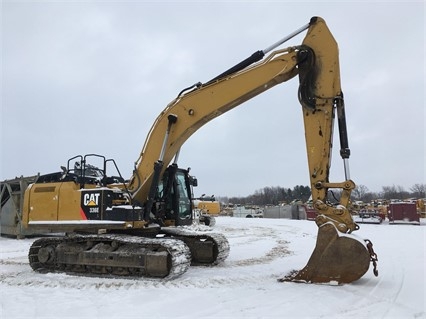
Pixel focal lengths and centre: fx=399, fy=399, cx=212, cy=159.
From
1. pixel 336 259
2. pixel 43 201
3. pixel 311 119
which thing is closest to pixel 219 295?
pixel 336 259

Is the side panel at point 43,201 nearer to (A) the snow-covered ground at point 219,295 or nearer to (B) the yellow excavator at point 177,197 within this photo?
(B) the yellow excavator at point 177,197

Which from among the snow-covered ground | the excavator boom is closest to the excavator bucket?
the excavator boom

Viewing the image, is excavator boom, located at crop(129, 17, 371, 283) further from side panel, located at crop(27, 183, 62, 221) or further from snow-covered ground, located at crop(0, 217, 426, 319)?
side panel, located at crop(27, 183, 62, 221)

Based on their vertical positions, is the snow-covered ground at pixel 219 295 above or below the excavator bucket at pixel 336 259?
below

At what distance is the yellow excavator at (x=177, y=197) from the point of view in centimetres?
678

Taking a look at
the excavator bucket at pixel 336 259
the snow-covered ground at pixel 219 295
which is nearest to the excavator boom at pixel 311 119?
the excavator bucket at pixel 336 259

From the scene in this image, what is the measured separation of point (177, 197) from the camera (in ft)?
31.3

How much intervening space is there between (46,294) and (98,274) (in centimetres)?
167

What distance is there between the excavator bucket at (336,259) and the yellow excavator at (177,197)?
2 cm

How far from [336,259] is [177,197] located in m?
4.23

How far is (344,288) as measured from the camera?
20.4 ft

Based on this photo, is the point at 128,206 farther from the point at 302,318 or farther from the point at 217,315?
the point at 302,318

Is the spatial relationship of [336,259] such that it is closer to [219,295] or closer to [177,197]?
[219,295]

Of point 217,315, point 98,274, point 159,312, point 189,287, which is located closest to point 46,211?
point 98,274
